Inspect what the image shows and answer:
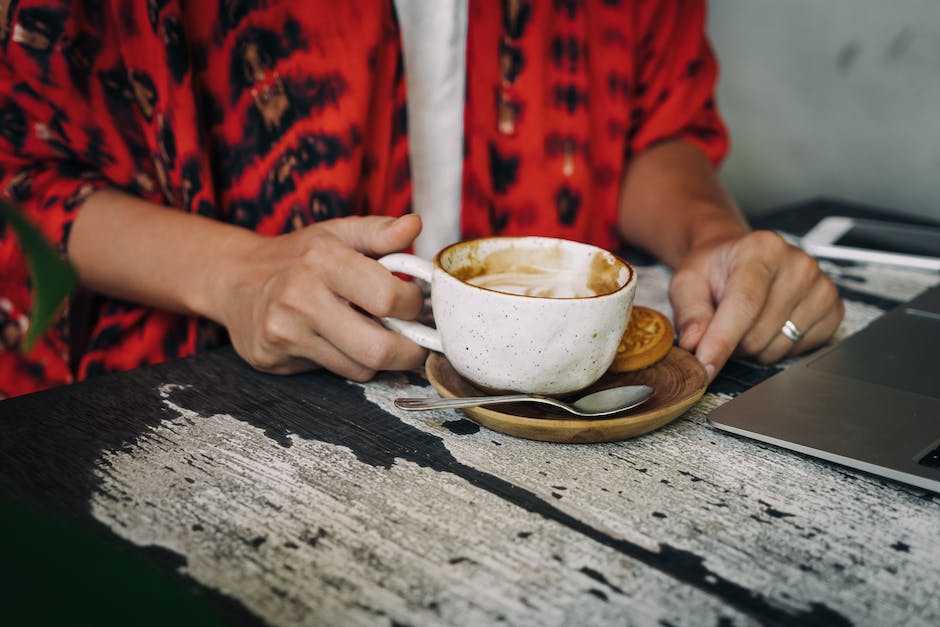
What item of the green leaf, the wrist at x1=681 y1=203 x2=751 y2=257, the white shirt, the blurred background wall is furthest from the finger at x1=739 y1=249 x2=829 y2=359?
the blurred background wall

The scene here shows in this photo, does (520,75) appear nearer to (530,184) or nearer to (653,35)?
(530,184)

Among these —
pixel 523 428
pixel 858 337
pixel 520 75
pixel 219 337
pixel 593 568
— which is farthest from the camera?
pixel 520 75

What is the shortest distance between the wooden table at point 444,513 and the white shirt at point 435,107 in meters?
0.45

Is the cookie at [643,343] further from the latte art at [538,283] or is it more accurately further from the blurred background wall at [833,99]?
the blurred background wall at [833,99]

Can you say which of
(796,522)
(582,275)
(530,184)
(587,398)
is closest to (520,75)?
(530,184)

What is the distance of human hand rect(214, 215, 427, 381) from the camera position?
68 centimetres

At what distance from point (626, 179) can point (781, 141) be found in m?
0.77

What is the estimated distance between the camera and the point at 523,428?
1.96ft

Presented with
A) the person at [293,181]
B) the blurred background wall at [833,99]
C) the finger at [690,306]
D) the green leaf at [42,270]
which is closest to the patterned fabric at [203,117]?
the person at [293,181]

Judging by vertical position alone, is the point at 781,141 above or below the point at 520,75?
above

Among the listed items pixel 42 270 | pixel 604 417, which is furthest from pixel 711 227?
pixel 42 270

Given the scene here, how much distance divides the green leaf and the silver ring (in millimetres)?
707

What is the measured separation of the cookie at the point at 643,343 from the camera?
0.69m

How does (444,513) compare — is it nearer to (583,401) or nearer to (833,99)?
(583,401)
